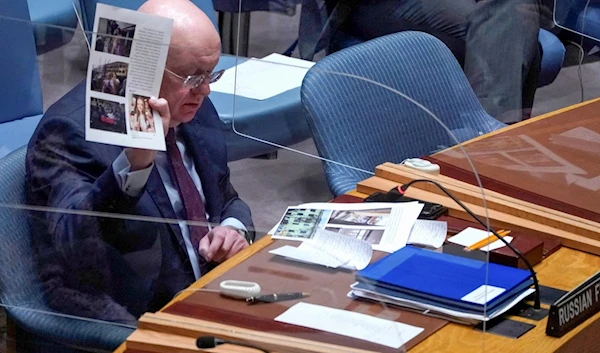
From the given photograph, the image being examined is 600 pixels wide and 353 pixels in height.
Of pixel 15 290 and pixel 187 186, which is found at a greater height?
pixel 187 186

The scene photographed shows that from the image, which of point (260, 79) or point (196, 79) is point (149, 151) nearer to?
point (196, 79)

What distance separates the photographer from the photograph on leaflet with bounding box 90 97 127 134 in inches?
60.1

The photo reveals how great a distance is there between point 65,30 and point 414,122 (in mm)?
1064

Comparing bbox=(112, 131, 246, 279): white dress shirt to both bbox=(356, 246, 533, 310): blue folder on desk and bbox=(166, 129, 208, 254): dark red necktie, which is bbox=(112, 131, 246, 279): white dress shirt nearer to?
bbox=(166, 129, 208, 254): dark red necktie

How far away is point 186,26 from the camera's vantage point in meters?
1.58

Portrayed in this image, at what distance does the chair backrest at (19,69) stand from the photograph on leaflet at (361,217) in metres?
0.52

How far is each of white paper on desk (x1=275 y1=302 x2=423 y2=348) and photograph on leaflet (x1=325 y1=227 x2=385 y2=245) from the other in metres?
0.22

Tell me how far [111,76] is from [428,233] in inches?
24.9

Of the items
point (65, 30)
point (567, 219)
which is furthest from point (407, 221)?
point (65, 30)

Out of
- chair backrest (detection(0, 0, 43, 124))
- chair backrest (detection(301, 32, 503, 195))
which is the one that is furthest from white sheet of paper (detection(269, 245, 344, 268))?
chair backrest (detection(301, 32, 503, 195))

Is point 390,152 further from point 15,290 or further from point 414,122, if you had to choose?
point 15,290

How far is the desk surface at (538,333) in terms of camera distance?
1542mm

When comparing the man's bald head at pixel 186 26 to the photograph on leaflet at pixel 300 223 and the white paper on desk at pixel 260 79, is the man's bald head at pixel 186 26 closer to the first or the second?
the white paper on desk at pixel 260 79

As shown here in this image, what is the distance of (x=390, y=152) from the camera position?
8.32 ft
